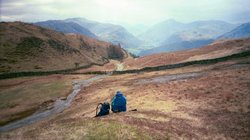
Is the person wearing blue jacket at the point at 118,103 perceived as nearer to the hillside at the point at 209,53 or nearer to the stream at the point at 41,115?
the stream at the point at 41,115

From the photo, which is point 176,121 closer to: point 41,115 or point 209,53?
point 41,115

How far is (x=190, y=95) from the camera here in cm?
4797

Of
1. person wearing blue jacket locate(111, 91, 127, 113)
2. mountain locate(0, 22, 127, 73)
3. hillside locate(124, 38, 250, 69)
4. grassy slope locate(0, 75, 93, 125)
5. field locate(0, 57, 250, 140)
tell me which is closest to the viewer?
field locate(0, 57, 250, 140)

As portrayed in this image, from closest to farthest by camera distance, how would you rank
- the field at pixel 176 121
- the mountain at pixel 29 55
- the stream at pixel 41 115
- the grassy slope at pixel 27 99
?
the field at pixel 176 121, the stream at pixel 41 115, the grassy slope at pixel 27 99, the mountain at pixel 29 55

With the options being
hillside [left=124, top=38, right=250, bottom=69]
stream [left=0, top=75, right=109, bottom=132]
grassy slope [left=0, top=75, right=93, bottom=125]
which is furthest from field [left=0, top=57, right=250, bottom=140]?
hillside [left=124, top=38, right=250, bottom=69]

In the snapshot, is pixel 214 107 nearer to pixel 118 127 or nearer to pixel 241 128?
pixel 241 128

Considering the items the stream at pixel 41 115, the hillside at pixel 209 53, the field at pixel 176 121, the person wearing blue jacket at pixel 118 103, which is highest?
the hillside at pixel 209 53

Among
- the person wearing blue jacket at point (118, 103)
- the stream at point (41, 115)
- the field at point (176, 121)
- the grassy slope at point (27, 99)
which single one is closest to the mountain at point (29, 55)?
the grassy slope at point (27, 99)

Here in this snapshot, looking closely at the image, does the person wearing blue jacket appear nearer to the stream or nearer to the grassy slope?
the stream

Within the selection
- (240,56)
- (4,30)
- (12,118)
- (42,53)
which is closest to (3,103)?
(12,118)

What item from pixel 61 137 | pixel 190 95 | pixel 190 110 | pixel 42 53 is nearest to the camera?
pixel 61 137

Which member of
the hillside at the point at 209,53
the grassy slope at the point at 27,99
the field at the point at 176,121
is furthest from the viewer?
the hillside at the point at 209,53

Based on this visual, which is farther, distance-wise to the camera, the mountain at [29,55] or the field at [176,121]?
the mountain at [29,55]

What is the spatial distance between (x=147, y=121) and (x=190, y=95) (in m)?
23.0
